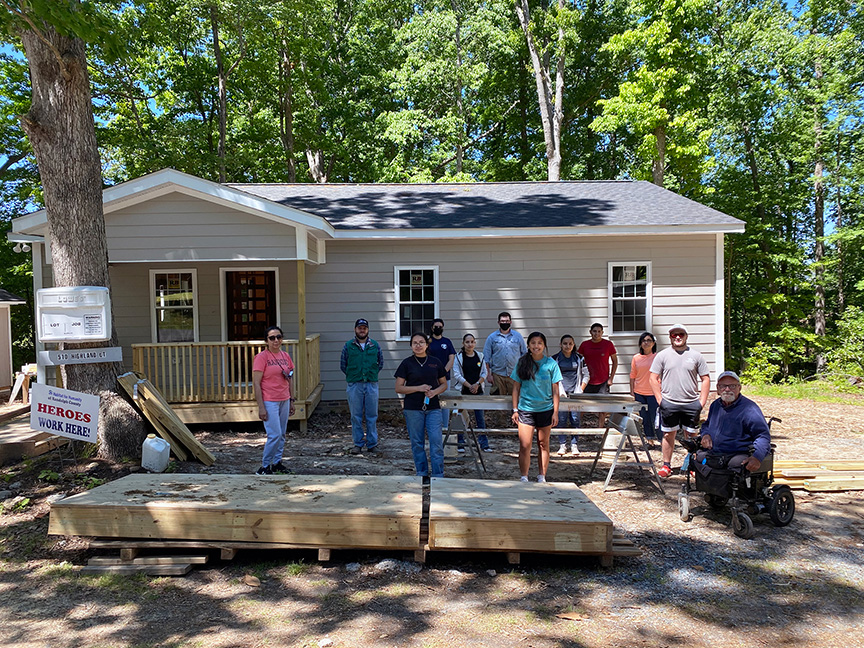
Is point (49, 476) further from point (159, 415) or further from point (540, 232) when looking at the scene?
point (540, 232)

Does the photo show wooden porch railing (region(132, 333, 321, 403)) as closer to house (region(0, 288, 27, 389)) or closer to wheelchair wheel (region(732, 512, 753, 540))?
house (region(0, 288, 27, 389))

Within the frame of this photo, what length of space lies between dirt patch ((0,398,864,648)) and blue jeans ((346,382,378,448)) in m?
3.36

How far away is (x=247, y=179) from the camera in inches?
1060

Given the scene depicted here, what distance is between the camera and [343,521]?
469cm

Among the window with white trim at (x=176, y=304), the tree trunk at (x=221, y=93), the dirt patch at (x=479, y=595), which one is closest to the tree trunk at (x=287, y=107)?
the tree trunk at (x=221, y=93)

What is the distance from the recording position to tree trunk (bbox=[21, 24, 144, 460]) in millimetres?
6770

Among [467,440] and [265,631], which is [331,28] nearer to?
[467,440]

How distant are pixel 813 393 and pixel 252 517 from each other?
46.4 ft

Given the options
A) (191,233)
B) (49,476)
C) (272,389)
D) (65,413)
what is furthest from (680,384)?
(191,233)

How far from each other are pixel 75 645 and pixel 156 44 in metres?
24.1

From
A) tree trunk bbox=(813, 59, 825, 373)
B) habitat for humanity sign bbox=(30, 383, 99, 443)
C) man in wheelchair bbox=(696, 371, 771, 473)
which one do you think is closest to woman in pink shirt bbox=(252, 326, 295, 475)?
habitat for humanity sign bbox=(30, 383, 99, 443)

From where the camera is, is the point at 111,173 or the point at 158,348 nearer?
the point at 158,348

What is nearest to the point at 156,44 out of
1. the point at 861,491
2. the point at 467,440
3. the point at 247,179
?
the point at 247,179

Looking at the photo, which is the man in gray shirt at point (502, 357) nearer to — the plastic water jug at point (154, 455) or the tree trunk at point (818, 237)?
the plastic water jug at point (154, 455)
